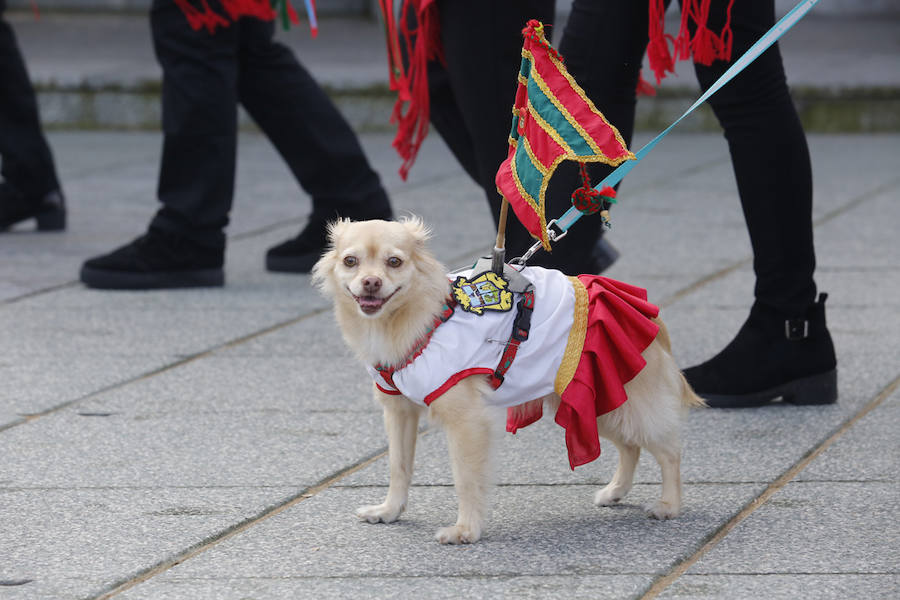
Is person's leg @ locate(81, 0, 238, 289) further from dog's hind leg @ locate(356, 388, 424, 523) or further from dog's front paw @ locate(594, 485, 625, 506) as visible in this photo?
dog's front paw @ locate(594, 485, 625, 506)

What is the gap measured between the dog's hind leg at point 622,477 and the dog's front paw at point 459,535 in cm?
34

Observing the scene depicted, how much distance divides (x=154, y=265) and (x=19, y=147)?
131 centimetres

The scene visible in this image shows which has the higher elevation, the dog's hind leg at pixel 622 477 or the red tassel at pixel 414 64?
the red tassel at pixel 414 64

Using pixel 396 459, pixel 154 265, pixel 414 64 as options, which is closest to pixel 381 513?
pixel 396 459

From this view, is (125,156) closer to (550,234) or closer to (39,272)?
(39,272)

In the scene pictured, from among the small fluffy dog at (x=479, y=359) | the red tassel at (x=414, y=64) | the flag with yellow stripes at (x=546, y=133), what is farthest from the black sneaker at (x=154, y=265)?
the flag with yellow stripes at (x=546, y=133)

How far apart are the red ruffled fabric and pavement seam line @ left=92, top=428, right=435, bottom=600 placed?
58 cm

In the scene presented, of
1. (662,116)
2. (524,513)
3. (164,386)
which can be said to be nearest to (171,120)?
(164,386)

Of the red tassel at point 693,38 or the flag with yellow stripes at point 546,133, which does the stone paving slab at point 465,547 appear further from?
the red tassel at point 693,38

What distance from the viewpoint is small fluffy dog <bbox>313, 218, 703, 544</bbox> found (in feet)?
8.16

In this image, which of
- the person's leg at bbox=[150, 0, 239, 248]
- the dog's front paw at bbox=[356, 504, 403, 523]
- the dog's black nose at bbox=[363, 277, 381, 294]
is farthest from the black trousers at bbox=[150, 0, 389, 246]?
the dog's black nose at bbox=[363, 277, 381, 294]

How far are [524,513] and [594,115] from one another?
31.8 inches

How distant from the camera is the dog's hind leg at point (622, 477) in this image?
8.93ft

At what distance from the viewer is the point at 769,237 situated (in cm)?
326
